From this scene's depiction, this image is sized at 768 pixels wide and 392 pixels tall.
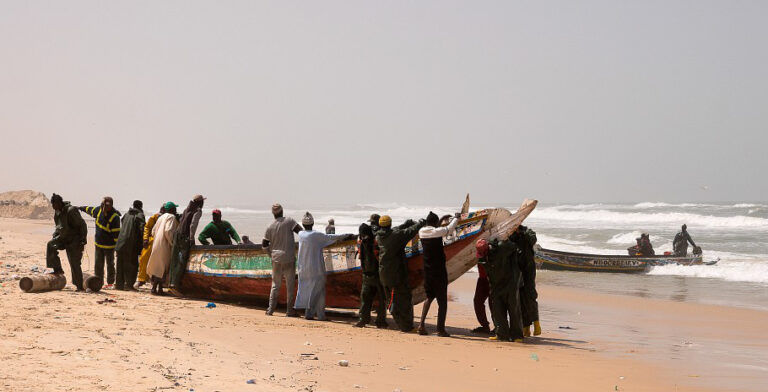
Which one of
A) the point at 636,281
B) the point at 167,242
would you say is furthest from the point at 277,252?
the point at 636,281

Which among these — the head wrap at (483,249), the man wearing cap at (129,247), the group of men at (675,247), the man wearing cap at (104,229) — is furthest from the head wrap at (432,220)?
the group of men at (675,247)

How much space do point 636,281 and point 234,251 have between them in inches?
509

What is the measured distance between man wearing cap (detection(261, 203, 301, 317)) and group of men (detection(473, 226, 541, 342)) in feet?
9.25

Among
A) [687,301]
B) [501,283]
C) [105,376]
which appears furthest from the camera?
[687,301]

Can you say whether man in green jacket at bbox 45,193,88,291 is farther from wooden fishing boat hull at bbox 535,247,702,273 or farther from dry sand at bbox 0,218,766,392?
wooden fishing boat hull at bbox 535,247,702,273

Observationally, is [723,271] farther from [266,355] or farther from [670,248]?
[266,355]

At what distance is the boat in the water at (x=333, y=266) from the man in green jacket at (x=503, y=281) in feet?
1.26

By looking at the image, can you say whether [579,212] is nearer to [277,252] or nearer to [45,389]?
[277,252]

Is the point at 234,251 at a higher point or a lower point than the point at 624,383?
higher

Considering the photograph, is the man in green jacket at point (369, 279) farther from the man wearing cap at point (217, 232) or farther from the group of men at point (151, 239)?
the man wearing cap at point (217, 232)

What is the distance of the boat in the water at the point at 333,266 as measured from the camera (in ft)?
31.9

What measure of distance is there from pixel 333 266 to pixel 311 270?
0.40 meters

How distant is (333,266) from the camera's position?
10.7 metres

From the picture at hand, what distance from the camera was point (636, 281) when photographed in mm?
20438
